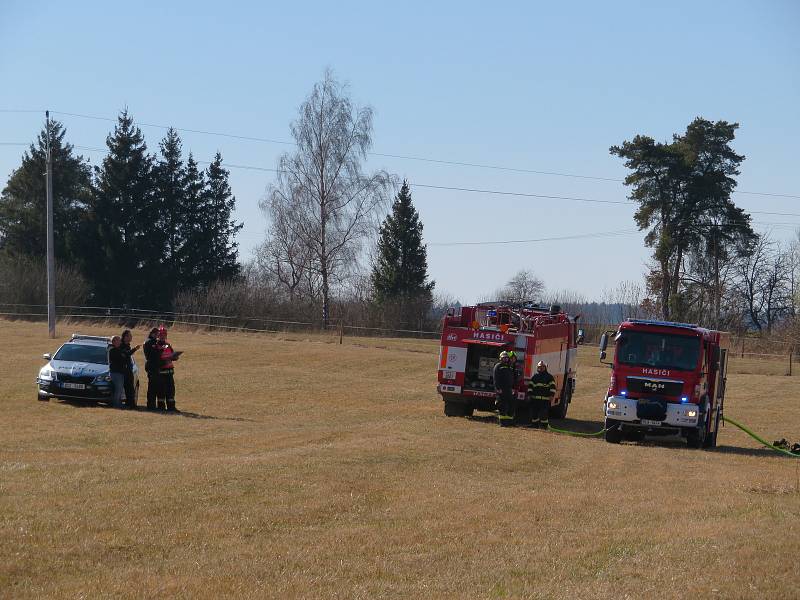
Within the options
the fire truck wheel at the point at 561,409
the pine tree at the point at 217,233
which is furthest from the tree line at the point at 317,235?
the fire truck wheel at the point at 561,409

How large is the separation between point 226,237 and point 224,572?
66.0m

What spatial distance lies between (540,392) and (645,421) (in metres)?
2.94

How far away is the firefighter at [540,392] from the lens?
24.2m

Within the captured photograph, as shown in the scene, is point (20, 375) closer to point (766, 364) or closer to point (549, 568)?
point (549, 568)

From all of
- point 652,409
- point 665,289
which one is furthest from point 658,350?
point 665,289

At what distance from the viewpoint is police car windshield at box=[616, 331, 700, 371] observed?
22.1 metres

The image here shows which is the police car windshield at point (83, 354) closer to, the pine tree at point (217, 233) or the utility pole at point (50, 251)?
the utility pole at point (50, 251)

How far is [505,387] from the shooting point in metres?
24.0

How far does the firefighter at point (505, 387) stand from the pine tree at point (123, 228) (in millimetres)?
49554

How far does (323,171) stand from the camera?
63.8 m

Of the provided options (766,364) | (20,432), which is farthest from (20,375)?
(766,364)

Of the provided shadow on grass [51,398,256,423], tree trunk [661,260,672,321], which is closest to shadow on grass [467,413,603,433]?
shadow on grass [51,398,256,423]

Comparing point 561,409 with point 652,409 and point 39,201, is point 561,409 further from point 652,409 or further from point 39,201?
point 39,201

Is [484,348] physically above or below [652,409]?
above
